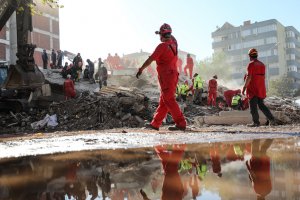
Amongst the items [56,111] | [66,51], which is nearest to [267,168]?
[56,111]

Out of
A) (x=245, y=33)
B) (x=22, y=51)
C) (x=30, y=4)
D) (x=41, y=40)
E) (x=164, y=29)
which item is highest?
(x=245, y=33)

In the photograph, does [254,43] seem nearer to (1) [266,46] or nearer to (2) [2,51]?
(1) [266,46]

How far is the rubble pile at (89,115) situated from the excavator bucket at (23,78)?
66.7 inches

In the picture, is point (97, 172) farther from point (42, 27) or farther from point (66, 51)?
point (42, 27)

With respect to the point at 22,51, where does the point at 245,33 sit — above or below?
above

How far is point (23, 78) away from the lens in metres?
10.8

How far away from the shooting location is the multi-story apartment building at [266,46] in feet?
287

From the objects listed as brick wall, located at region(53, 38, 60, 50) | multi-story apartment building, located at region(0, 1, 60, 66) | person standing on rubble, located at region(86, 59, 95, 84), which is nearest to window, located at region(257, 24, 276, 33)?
multi-story apartment building, located at region(0, 1, 60, 66)

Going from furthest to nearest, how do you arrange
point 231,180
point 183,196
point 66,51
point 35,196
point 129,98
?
point 66,51
point 129,98
point 231,180
point 35,196
point 183,196

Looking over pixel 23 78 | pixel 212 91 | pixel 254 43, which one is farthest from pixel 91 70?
pixel 254 43

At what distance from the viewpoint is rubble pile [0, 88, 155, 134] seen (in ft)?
40.7

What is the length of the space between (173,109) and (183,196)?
14.0ft

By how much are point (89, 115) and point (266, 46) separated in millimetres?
82870

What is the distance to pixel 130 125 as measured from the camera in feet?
40.9
